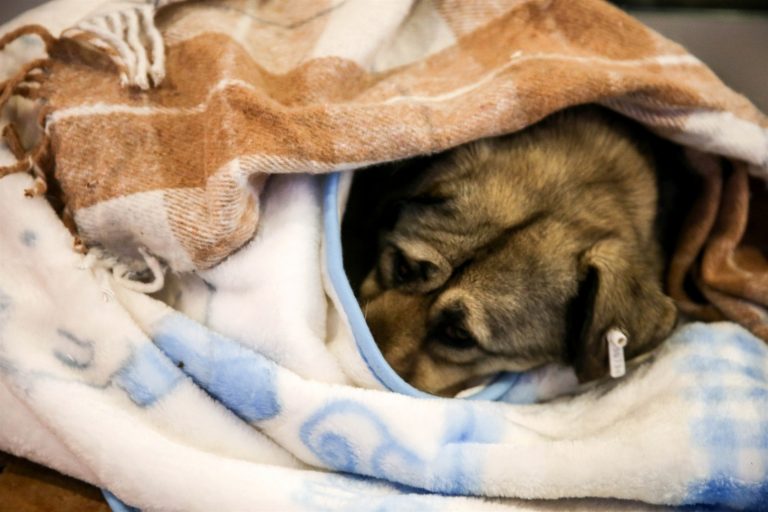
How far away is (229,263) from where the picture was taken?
141cm

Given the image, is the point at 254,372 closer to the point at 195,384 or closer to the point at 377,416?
the point at 195,384

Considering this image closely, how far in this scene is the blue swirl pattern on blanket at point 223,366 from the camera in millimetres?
1335

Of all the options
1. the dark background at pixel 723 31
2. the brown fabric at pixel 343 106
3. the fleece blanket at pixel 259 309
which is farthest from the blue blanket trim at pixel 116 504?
the dark background at pixel 723 31

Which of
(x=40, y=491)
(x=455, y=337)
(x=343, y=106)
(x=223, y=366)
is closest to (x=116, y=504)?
(x=40, y=491)

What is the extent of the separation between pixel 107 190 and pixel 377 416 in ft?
2.31

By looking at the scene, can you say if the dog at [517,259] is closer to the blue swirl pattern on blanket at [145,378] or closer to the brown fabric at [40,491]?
the blue swirl pattern on blanket at [145,378]

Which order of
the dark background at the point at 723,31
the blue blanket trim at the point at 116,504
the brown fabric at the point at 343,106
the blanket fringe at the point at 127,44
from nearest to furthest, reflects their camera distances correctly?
1. the blue blanket trim at the point at 116,504
2. the brown fabric at the point at 343,106
3. the blanket fringe at the point at 127,44
4. the dark background at the point at 723,31

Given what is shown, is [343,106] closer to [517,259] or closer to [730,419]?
[517,259]

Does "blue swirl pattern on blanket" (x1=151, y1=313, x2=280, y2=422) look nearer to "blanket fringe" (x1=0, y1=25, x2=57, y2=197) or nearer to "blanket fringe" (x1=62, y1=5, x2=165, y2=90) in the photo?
"blanket fringe" (x1=0, y1=25, x2=57, y2=197)

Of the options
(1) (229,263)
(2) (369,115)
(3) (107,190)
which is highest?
(2) (369,115)

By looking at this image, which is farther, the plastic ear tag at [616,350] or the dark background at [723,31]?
the dark background at [723,31]

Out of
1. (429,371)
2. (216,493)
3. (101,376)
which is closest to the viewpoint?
(216,493)

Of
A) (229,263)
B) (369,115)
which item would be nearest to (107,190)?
(229,263)

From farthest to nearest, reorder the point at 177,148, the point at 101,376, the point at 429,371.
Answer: the point at 429,371
the point at 177,148
the point at 101,376
